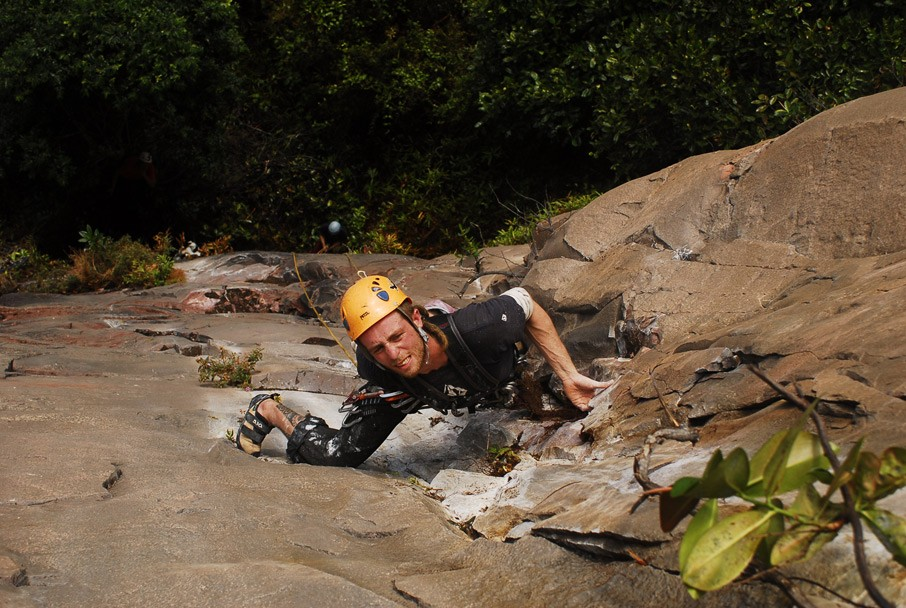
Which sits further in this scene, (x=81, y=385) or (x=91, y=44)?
(x=91, y=44)

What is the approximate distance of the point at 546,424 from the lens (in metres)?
4.96

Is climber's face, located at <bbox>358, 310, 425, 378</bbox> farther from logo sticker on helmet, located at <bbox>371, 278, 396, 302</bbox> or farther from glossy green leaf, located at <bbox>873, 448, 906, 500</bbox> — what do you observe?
glossy green leaf, located at <bbox>873, 448, 906, 500</bbox>

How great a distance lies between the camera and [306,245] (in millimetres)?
13680

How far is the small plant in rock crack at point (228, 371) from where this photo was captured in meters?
5.95

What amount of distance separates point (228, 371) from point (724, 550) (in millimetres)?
4596

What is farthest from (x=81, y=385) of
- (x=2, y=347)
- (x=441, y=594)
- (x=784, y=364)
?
(x=784, y=364)

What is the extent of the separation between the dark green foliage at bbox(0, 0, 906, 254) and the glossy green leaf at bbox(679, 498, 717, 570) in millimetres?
6707

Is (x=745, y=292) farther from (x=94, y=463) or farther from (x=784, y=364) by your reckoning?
(x=94, y=463)

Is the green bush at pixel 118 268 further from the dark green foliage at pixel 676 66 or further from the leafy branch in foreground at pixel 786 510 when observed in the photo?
the leafy branch in foreground at pixel 786 510

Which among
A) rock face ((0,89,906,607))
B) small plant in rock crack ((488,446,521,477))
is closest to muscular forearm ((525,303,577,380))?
rock face ((0,89,906,607))

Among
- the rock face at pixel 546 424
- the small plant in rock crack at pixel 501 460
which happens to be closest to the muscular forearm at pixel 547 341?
the rock face at pixel 546 424

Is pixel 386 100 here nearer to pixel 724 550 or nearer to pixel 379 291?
pixel 379 291

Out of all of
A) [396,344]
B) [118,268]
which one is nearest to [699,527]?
[396,344]

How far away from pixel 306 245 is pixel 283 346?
6.70 meters
